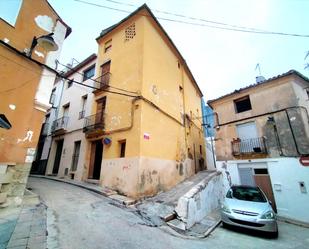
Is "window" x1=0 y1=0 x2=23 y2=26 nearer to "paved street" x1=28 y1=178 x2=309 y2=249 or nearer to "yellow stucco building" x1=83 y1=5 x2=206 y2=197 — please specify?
"yellow stucco building" x1=83 y1=5 x2=206 y2=197

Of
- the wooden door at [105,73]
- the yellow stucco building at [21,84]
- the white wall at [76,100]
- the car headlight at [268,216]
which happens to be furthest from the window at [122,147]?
the car headlight at [268,216]

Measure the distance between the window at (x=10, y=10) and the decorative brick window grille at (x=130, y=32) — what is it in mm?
6498

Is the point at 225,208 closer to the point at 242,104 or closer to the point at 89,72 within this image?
the point at 242,104

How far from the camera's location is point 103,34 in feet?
41.8

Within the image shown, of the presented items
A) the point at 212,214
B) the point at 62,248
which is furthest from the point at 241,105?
the point at 62,248

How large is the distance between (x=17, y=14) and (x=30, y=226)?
6.11 metres

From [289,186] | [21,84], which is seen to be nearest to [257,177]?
[289,186]

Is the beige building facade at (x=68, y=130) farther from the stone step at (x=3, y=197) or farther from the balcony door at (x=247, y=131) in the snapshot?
the balcony door at (x=247, y=131)

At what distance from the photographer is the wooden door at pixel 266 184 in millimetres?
9190

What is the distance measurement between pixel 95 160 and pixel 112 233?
726cm

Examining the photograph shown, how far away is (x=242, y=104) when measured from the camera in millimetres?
11828

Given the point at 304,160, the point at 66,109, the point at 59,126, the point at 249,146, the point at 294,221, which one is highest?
the point at 66,109

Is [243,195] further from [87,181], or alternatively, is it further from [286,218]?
[87,181]

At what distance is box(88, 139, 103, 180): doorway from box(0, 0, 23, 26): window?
22.9 feet
